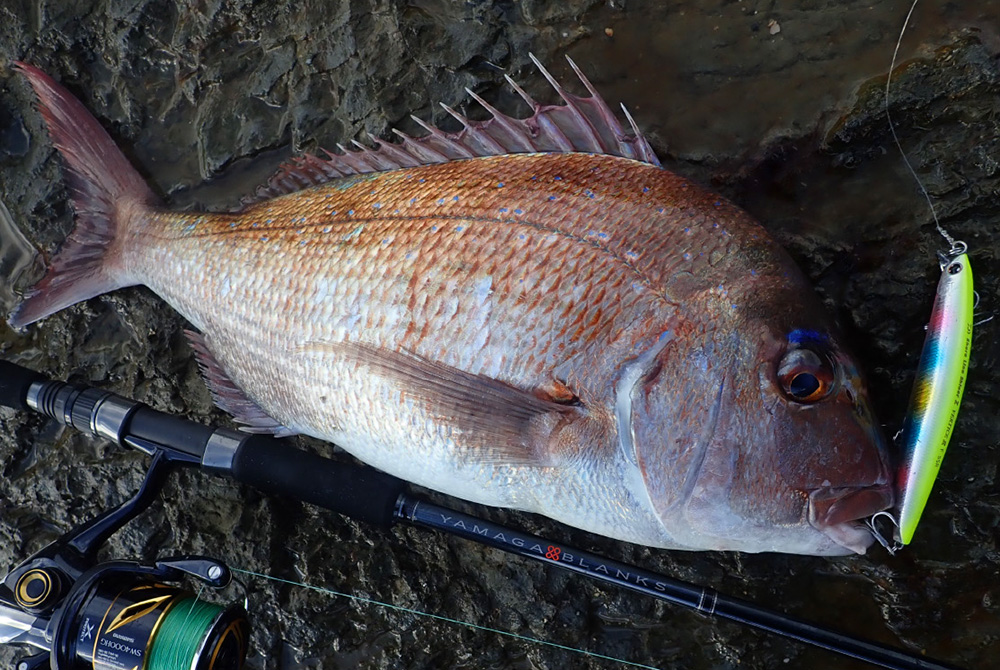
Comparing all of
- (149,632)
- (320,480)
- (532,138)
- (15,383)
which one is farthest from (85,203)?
(532,138)

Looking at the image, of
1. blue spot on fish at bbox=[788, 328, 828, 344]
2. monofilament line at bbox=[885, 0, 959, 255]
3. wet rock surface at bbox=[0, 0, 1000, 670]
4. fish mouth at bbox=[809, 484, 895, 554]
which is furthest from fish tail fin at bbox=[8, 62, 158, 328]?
monofilament line at bbox=[885, 0, 959, 255]

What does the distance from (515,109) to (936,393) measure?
4.42 feet

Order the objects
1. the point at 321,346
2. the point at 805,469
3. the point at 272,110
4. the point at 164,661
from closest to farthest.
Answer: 1. the point at 805,469
2. the point at 164,661
3. the point at 321,346
4. the point at 272,110

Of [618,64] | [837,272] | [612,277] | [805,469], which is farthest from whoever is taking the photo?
[618,64]

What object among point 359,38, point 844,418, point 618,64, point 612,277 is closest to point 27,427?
point 359,38

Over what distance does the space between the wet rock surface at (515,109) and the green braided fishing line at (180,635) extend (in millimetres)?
492

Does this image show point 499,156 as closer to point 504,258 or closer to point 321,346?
point 504,258

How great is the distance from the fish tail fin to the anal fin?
12.8 inches

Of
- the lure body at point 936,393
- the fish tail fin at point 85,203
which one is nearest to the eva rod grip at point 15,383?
the fish tail fin at point 85,203

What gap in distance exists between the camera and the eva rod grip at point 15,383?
6.22ft

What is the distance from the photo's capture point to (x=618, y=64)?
6.51 ft

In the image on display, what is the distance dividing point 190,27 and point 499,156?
126 cm

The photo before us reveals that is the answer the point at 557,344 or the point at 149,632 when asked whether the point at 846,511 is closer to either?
the point at 557,344

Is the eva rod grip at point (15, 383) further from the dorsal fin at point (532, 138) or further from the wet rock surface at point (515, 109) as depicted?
the dorsal fin at point (532, 138)
